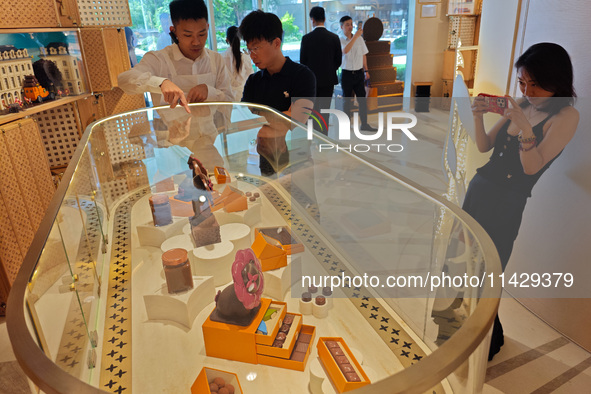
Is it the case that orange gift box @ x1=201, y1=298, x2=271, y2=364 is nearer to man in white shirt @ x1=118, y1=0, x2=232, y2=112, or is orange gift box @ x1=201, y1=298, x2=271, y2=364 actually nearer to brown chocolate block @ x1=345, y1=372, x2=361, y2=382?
brown chocolate block @ x1=345, y1=372, x2=361, y2=382

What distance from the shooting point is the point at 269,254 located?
1.62m

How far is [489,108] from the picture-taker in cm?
191

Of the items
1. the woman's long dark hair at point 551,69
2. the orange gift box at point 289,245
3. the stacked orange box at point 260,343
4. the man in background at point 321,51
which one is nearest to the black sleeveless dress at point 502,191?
the woman's long dark hair at point 551,69

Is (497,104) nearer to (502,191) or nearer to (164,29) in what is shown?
(502,191)

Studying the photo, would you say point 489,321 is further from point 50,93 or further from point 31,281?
point 50,93

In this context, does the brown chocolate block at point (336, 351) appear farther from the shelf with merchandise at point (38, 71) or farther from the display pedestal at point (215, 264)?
the shelf with merchandise at point (38, 71)

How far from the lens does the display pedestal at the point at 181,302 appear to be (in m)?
1.42

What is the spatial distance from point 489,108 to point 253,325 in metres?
1.47

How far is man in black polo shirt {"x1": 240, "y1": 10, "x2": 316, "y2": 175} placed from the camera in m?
2.11

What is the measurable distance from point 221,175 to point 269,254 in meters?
0.78

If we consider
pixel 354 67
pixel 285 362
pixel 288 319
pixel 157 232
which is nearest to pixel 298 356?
pixel 285 362

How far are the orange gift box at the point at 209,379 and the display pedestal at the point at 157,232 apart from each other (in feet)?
2.82

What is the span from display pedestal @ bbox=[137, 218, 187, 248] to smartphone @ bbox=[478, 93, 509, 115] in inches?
60.5

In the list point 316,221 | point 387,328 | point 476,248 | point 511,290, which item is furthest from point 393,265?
point 511,290
